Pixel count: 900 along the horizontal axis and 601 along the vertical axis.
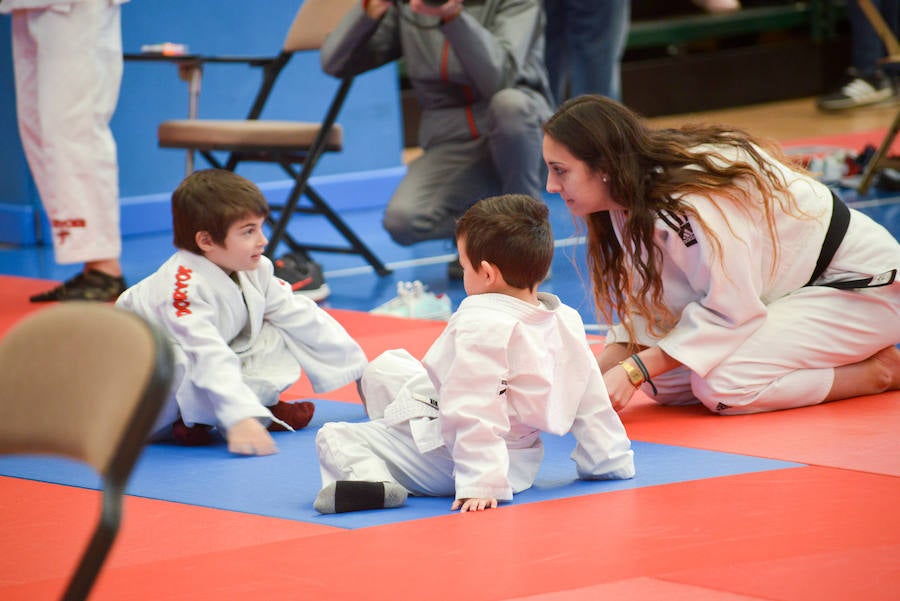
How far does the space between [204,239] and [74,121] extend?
197 cm

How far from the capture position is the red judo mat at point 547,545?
1.92 meters

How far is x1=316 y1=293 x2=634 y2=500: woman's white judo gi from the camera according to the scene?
2336mm

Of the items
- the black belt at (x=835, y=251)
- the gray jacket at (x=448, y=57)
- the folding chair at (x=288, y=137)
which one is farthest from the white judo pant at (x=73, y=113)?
the black belt at (x=835, y=251)

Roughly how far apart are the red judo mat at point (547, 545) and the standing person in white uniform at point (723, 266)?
1.07ft

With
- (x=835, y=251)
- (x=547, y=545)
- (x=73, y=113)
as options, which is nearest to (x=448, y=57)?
(x=73, y=113)

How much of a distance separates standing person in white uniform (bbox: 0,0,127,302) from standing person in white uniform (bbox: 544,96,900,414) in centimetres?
241

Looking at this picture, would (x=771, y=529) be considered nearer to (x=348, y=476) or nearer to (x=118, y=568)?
(x=348, y=476)

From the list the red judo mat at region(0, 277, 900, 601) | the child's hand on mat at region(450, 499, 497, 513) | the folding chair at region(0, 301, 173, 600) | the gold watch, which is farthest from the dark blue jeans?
the folding chair at region(0, 301, 173, 600)

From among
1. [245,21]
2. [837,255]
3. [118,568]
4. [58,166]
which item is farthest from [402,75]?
[118,568]

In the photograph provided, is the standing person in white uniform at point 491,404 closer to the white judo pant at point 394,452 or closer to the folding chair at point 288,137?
the white judo pant at point 394,452

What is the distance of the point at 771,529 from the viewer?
84.3 inches

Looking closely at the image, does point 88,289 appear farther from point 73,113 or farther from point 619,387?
point 619,387

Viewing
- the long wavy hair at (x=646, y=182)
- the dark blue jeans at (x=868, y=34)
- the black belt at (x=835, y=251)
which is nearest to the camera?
the long wavy hair at (x=646, y=182)

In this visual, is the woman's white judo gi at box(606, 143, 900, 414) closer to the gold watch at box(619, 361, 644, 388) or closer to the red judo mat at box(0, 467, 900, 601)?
the gold watch at box(619, 361, 644, 388)
